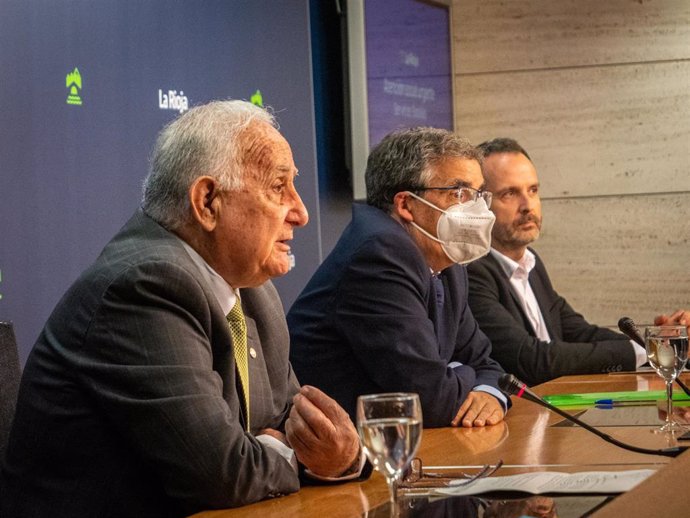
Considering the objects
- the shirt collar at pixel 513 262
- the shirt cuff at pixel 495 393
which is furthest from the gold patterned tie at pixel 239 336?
the shirt collar at pixel 513 262

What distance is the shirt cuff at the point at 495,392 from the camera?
2.94 metres

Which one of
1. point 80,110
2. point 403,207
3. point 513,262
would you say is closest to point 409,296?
point 403,207

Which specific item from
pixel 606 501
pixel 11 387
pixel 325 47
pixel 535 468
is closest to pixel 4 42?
pixel 11 387

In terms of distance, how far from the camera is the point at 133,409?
6.35 feet

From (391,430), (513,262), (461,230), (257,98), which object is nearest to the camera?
(391,430)

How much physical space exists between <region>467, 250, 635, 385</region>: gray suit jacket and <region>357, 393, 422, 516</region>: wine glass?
2.57 metres

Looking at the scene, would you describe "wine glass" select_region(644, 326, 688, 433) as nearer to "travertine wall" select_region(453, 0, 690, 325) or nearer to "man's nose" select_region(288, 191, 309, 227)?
"man's nose" select_region(288, 191, 309, 227)

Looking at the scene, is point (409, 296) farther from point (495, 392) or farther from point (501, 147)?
point (501, 147)

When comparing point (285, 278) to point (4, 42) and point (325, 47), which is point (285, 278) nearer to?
point (325, 47)

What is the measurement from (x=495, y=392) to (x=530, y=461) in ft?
2.83

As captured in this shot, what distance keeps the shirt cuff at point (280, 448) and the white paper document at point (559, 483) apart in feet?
1.08

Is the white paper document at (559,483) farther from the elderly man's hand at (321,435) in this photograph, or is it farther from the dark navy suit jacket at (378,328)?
the dark navy suit jacket at (378,328)

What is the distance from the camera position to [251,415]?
7.84ft

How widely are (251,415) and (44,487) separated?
498mm
